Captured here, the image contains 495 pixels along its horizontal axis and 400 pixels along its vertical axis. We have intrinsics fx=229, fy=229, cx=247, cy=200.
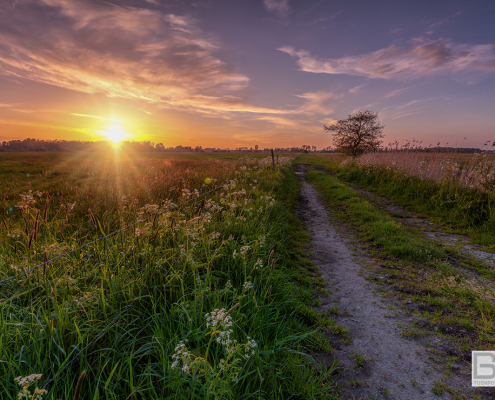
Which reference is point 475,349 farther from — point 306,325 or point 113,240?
point 113,240

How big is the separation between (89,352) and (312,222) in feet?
27.1

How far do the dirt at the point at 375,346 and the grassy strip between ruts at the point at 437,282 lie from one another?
0.25 m

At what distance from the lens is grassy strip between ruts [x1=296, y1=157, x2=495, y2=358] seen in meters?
3.56

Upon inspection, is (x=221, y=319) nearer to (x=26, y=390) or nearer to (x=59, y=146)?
(x=26, y=390)

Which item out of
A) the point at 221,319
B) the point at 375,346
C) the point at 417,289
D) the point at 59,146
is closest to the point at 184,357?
the point at 221,319

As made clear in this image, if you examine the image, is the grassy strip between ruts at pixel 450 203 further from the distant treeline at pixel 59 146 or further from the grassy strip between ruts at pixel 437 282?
the distant treeline at pixel 59 146

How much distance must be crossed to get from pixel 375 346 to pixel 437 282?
2.63 metres

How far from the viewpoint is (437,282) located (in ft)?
15.8

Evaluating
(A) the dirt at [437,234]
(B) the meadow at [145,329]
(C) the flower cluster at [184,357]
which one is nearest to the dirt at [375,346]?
(B) the meadow at [145,329]

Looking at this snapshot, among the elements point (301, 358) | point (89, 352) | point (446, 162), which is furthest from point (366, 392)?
point (446, 162)

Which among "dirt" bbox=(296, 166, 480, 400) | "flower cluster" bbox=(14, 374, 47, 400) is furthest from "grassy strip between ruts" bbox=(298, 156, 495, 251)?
"flower cluster" bbox=(14, 374, 47, 400)

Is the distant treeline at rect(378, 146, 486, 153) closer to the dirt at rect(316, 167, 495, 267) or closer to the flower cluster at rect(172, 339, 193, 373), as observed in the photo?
the dirt at rect(316, 167, 495, 267)

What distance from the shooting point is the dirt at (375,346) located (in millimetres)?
2715

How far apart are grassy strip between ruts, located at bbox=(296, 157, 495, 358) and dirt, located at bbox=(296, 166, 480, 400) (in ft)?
0.81
